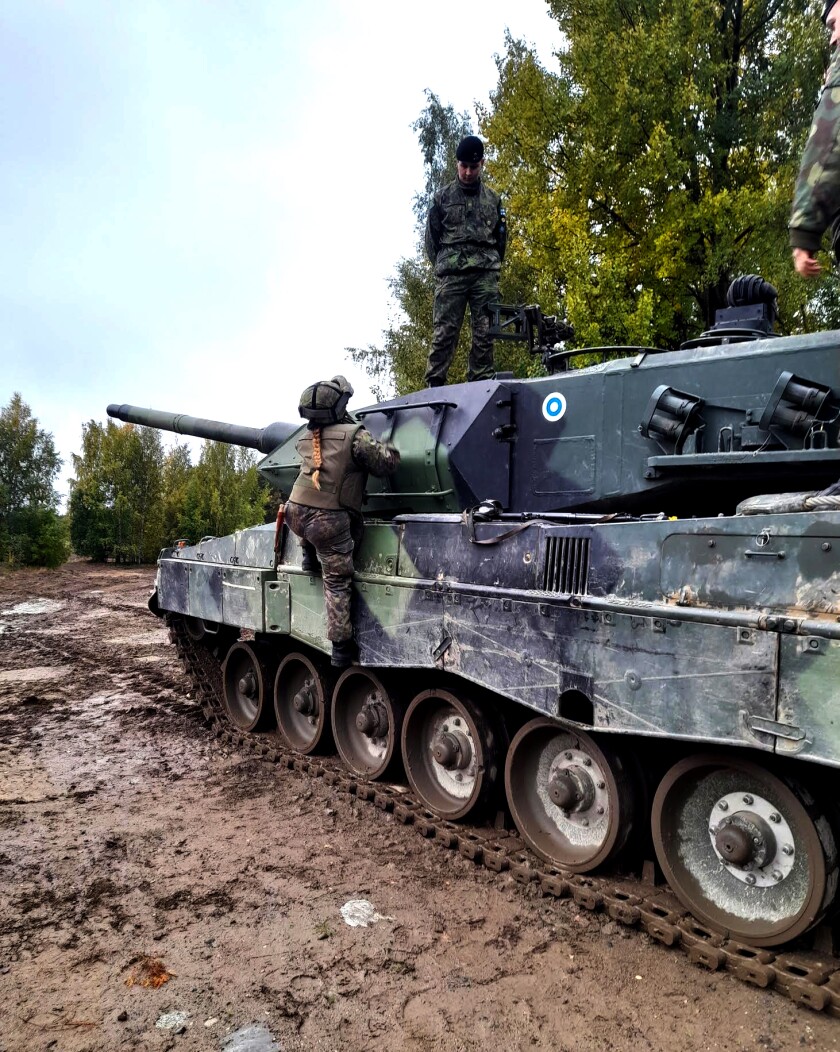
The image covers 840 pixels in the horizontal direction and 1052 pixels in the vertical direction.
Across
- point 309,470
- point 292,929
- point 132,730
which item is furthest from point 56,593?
point 292,929

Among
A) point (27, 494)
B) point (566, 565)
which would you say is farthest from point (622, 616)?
point (27, 494)

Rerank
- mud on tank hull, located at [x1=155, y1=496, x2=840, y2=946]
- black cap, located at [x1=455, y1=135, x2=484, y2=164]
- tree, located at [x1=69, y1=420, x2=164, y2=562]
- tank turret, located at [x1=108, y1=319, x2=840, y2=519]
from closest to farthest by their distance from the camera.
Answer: mud on tank hull, located at [x1=155, y1=496, x2=840, y2=946], tank turret, located at [x1=108, y1=319, x2=840, y2=519], black cap, located at [x1=455, y1=135, x2=484, y2=164], tree, located at [x1=69, y1=420, x2=164, y2=562]

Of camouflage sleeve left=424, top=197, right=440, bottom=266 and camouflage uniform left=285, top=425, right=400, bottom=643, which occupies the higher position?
camouflage sleeve left=424, top=197, right=440, bottom=266

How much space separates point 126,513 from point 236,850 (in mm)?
29234

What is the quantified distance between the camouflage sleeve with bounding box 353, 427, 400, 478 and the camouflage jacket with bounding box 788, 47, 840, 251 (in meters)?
3.10

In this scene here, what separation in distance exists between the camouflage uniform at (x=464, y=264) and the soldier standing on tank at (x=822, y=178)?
3924 millimetres

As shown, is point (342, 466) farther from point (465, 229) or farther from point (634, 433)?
point (465, 229)

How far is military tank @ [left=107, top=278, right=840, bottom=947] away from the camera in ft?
12.3

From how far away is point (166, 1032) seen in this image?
3557 mm

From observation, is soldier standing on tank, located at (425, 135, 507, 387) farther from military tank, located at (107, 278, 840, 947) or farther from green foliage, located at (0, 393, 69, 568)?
green foliage, located at (0, 393, 69, 568)

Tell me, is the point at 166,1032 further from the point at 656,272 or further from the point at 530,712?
the point at 656,272

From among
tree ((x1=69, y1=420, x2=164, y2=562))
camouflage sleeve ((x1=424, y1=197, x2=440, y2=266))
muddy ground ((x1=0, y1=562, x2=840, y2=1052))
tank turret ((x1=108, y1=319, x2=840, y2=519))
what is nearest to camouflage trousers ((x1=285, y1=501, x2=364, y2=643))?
tank turret ((x1=108, y1=319, x2=840, y2=519))

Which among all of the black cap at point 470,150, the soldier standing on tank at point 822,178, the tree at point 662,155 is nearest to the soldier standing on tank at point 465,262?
the black cap at point 470,150

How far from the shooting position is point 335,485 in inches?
240
